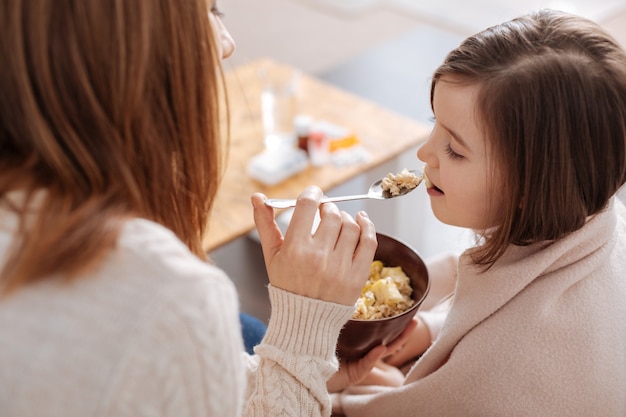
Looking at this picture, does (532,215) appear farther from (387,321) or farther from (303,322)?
(303,322)

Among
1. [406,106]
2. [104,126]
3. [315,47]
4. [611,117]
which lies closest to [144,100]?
[104,126]

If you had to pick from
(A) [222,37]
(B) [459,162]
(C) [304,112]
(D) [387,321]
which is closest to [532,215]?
(B) [459,162]

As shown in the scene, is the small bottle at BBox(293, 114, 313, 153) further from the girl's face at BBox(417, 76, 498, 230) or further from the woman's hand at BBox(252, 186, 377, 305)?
the woman's hand at BBox(252, 186, 377, 305)

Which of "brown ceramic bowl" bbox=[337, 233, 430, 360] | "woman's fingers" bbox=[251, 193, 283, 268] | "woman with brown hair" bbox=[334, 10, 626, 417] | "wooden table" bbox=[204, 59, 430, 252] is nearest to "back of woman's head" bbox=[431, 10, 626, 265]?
"woman with brown hair" bbox=[334, 10, 626, 417]

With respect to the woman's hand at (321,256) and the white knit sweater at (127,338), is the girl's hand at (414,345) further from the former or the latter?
the white knit sweater at (127,338)

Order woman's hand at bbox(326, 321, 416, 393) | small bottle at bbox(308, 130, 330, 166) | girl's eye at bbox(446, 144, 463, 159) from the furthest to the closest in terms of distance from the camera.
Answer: small bottle at bbox(308, 130, 330, 166) < woman's hand at bbox(326, 321, 416, 393) < girl's eye at bbox(446, 144, 463, 159)

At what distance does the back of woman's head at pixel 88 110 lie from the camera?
2.16 ft

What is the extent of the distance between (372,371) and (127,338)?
2.33ft

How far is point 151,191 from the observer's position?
792mm

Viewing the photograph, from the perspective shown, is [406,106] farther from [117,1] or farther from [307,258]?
[117,1]

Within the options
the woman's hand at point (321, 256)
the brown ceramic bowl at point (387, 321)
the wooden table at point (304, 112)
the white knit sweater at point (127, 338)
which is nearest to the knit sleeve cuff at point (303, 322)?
the woman's hand at point (321, 256)

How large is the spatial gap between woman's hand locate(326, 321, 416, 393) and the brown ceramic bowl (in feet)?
0.05

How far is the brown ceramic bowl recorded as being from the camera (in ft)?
3.56

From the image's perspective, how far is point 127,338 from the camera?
0.66 meters
